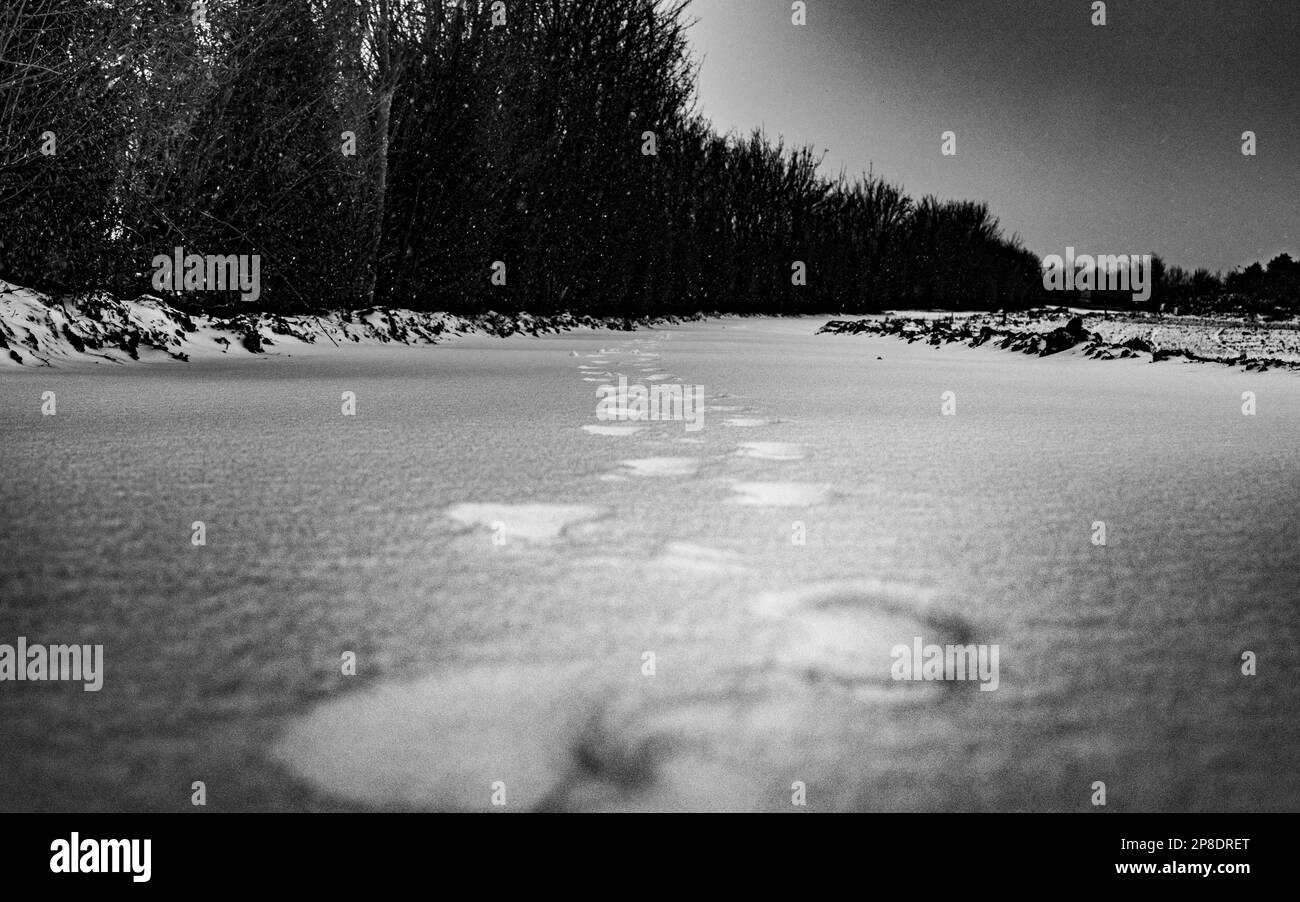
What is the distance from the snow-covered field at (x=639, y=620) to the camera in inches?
33.8

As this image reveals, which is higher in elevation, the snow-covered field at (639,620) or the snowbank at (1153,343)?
the snowbank at (1153,343)

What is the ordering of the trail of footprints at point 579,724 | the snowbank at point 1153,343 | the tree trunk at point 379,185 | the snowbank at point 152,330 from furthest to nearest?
the tree trunk at point 379,185, the snowbank at point 1153,343, the snowbank at point 152,330, the trail of footprints at point 579,724

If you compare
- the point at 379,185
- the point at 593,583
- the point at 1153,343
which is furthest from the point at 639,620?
the point at 379,185

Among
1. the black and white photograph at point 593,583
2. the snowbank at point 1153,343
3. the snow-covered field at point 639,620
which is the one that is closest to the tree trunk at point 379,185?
the black and white photograph at point 593,583

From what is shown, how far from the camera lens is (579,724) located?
943 millimetres

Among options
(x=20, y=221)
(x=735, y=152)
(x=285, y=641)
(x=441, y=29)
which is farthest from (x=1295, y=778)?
(x=735, y=152)

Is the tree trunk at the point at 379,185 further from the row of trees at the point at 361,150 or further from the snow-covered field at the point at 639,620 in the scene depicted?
the snow-covered field at the point at 639,620

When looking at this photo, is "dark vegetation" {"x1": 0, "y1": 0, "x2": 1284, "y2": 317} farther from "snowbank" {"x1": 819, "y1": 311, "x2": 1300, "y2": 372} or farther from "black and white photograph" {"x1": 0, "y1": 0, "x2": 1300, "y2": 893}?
"snowbank" {"x1": 819, "y1": 311, "x2": 1300, "y2": 372}

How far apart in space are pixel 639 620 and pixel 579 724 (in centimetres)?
27

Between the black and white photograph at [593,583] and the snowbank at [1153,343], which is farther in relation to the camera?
the snowbank at [1153,343]

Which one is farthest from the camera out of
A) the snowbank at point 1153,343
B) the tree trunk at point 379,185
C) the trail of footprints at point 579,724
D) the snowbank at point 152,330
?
the tree trunk at point 379,185

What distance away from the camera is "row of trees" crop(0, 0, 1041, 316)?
560cm

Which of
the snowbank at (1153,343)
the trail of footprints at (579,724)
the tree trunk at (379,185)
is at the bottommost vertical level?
the trail of footprints at (579,724)

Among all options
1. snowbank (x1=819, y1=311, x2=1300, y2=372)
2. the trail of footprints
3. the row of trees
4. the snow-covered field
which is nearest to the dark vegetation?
the row of trees
